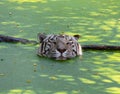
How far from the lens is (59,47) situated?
494 cm

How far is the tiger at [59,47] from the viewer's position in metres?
4.94

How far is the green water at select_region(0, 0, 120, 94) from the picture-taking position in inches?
164

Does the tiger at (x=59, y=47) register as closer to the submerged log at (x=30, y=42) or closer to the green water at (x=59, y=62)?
the green water at (x=59, y=62)

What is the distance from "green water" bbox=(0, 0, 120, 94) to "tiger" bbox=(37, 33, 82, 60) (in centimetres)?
7

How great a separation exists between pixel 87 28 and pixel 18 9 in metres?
1.54

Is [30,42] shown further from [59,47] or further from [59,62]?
[59,62]

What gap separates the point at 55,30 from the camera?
6.00 metres

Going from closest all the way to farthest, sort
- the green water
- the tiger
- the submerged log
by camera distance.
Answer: the green water
the tiger
the submerged log

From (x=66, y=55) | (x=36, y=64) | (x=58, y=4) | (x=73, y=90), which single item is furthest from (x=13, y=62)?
(x=58, y=4)

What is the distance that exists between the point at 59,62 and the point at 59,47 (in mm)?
184

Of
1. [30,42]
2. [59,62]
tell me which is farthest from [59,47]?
[30,42]

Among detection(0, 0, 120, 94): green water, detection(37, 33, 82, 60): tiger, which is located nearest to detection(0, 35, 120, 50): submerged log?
detection(0, 0, 120, 94): green water

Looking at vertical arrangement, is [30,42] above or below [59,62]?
above

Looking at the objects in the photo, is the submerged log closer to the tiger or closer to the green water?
the green water
